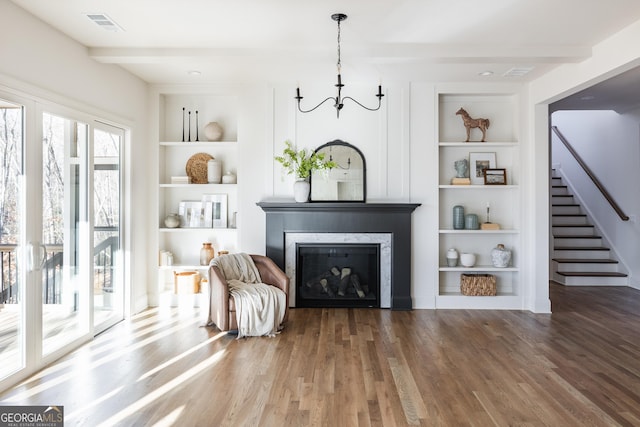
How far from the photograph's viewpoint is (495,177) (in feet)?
17.7

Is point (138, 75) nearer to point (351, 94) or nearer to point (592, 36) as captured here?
point (351, 94)

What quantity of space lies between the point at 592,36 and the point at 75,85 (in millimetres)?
4458

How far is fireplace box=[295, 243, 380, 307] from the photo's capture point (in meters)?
5.30

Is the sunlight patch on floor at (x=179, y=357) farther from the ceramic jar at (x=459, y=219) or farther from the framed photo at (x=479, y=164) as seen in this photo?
the framed photo at (x=479, y=164)

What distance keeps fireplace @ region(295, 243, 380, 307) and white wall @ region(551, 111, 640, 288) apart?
14.2 ft

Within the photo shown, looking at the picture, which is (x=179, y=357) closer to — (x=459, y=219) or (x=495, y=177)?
(x=459, y=219)

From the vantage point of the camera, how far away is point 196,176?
548 centimetres

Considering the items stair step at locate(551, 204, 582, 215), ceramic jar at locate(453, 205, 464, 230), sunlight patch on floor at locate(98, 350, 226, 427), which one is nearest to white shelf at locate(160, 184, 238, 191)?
sunlight patch on floor at locate(98, 350, 226, 427)

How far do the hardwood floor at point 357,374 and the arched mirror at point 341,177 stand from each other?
4.72 feet

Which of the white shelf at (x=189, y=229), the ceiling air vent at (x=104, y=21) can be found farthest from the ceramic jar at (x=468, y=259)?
the ceiling air vent at (x=104, y=21)

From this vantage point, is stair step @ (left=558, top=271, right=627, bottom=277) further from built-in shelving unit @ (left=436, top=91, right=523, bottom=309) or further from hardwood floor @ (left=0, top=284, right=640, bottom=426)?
hardwood floor @ (left=0, top=284, right=640, bottom=426)

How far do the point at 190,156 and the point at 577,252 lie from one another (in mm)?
6246

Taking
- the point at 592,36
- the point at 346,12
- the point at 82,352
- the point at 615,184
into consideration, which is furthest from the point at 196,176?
the point at 615,184

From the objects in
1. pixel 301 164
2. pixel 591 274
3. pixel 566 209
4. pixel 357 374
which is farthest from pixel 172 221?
pixel 566 209
